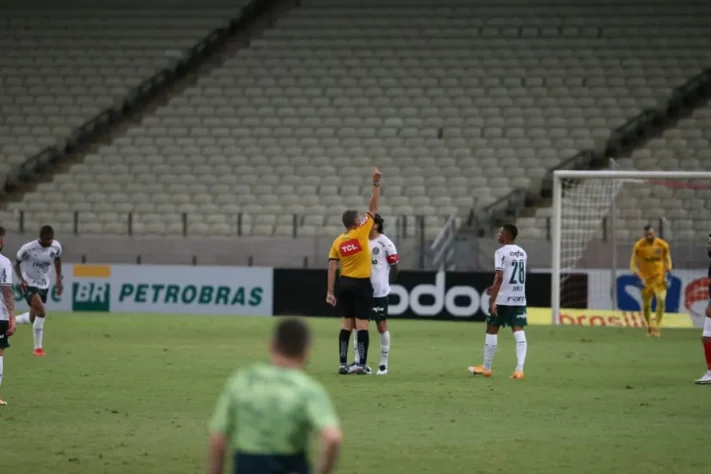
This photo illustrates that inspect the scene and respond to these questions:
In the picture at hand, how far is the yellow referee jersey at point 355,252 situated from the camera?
17141 millimetres

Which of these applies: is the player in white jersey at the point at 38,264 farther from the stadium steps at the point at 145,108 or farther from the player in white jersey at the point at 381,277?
the stadium steps at the point at 145,108

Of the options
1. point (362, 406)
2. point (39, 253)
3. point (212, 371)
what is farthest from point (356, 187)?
point (362, 406)

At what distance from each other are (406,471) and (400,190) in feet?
83.7

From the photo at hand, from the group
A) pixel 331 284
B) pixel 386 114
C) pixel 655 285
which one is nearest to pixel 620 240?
pixel 655 285

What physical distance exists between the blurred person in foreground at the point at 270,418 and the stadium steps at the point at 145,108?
32249 millimetres

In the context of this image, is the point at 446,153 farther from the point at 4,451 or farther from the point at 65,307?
the point at 4,451

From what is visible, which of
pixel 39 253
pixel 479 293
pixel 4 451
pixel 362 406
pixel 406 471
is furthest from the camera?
pixel 479 293

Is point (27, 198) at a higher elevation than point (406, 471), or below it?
higher

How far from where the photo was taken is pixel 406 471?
32.3 ft

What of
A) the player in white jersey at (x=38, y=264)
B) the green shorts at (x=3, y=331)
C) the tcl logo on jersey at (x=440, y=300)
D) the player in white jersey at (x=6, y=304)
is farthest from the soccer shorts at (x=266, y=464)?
the tcl logo on jersey at (x=440, y=300)

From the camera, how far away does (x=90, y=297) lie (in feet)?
110

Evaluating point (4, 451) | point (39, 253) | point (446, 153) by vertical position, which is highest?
point (446, 153)

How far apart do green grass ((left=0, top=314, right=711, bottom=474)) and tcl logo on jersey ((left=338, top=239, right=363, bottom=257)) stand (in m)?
1.56

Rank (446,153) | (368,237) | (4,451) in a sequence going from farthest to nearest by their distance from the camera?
(446,153), (368,237), (4,451)
